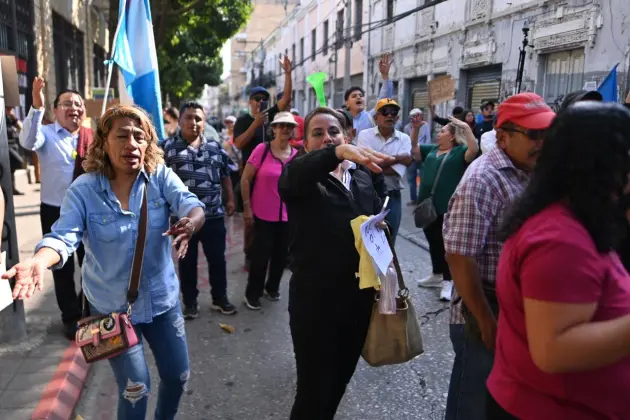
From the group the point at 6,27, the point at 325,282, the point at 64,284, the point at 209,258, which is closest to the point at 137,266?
the point at 325,282

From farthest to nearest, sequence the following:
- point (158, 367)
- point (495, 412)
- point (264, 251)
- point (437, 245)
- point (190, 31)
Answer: point (190, 31) < point (437, 245) < point (264, 251) < point (158, 367) < point (495, 412)

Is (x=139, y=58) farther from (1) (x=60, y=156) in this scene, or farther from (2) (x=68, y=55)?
(2) (x=68, y=55)

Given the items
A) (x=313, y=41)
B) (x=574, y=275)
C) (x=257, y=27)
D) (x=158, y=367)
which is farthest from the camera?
(x=257, y=27)

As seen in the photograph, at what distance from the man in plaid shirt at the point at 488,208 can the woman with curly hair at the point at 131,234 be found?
3.83 ft

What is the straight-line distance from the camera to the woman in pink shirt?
4758mm

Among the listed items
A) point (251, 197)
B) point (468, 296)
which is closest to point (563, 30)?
point (251, 197)

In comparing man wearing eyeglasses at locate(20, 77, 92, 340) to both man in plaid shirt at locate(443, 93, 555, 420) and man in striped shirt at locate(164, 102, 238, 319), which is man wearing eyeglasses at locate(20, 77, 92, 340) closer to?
man in striped shirt at locate(164, 102, 238, 319)

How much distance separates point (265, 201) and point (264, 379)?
5.52ft

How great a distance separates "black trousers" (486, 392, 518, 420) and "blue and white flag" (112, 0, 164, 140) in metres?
3.93

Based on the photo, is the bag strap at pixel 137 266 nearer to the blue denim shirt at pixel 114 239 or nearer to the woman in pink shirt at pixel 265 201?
the blue denim shirt at pixel 114 239

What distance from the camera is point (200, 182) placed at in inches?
177

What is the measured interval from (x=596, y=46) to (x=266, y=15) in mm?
58758

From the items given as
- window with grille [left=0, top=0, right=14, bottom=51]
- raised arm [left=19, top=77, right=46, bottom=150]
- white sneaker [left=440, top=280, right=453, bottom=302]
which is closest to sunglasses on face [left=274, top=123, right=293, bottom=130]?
raised arm [left=19, top=77, right=46, bottom=150]

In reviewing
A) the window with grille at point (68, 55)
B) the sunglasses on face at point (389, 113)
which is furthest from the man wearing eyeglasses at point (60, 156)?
the window with grille at point (68, 55)
